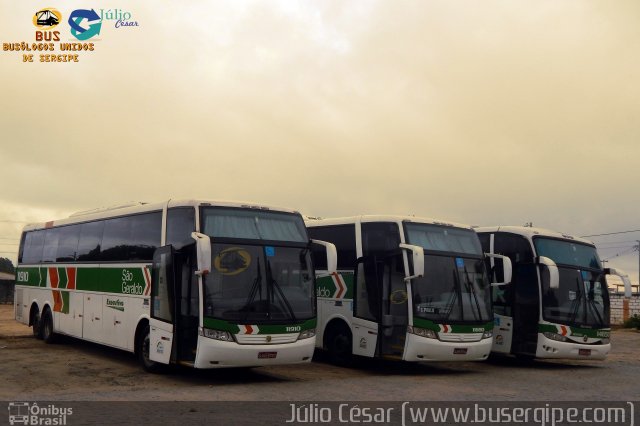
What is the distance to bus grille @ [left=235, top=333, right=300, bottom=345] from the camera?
13789 mm

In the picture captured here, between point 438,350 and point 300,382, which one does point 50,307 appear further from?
point 438,350

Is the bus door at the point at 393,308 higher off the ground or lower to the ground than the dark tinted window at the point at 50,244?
lower

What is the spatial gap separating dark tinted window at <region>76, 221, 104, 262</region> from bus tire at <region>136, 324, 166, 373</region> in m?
3.23

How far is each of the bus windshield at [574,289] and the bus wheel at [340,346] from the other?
15.3ft

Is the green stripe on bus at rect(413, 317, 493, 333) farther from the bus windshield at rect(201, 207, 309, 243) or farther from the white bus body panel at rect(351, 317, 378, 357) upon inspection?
the bus windshield at rect(201, 207, 309, 243)

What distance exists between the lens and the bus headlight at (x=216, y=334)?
13609 mm

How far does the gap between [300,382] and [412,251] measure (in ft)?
11.5

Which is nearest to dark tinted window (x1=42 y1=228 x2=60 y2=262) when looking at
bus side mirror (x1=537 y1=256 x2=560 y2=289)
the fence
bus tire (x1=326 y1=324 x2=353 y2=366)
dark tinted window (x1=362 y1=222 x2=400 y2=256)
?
bus tire (x1=326 y1=324 x2=353 y2=366)

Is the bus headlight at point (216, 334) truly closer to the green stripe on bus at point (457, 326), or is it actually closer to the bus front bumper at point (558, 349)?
the green stripe on bus at point (457, 326)
